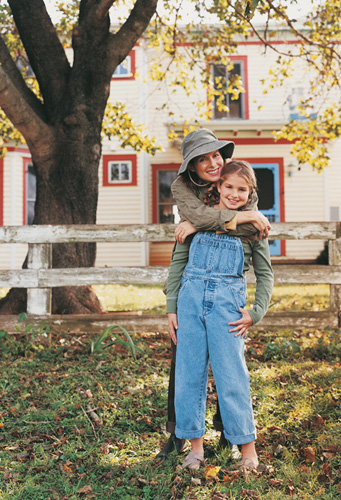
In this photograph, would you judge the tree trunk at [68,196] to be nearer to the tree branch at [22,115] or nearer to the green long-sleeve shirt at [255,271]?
the tree branch at [22,115]

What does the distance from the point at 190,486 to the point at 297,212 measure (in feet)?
43.9

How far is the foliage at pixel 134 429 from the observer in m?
2.84

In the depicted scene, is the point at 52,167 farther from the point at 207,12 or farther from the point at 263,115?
the point at 263,115

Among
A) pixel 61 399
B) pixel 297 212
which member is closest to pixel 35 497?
pixel 61 399

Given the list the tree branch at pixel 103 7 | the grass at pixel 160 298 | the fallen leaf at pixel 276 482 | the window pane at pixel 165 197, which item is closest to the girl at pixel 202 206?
the fallen leaf at pixel 276 482

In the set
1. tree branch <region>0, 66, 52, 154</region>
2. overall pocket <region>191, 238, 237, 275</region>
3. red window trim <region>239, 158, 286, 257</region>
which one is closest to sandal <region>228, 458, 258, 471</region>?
overall pocket <region>191, 238, 237, 275</region>

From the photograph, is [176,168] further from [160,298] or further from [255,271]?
[255,271]

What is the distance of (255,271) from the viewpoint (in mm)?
3023

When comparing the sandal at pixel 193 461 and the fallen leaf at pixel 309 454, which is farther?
the fallen leaf at pixel 309 454

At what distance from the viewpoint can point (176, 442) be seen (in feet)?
10.6

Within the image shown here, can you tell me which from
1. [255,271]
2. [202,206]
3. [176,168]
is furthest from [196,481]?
[176,168]

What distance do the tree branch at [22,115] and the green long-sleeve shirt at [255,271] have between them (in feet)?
12.0

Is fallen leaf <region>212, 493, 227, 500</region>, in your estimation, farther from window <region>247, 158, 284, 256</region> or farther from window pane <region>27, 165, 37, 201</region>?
window pane <region>27, 165, 37, 201</region>

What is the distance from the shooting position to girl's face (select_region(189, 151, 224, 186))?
301 centimetres
